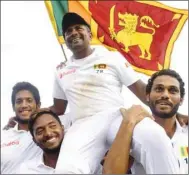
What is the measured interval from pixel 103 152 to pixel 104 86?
65 centimetres

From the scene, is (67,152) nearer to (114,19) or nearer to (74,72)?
(74,72)

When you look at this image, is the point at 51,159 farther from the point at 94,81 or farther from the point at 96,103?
the point at 94,81

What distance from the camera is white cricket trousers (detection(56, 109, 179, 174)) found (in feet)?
8.90

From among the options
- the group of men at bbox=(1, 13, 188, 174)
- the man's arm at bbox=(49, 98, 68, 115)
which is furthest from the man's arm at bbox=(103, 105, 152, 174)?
the man's arm at bbox=(49, 98, 68, 115)

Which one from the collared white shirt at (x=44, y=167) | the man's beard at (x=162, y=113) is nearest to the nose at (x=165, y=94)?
the man's beard at (x=162, y=113)

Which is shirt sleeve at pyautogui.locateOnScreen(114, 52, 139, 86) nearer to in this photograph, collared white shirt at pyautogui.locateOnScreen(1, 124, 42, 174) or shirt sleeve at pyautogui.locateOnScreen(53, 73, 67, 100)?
shirt sleeve at pyautogui.locateOnScreen(53, 73, 67, 100)

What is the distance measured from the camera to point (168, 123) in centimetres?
372

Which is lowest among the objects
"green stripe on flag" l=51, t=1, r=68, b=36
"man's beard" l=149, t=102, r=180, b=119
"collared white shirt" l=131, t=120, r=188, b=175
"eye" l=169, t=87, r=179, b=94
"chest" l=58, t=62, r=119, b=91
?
"collared white shirt" l=131, t=120, r=188, b=175

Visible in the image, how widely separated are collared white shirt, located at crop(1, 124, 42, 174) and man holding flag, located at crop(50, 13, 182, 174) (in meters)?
0.51

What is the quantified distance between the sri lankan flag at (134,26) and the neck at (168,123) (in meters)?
2.87

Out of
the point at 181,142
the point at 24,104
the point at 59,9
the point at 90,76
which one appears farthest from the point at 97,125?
the point at 59,9

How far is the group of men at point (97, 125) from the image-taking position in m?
2.91

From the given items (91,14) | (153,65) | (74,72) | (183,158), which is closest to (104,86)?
(74,72)

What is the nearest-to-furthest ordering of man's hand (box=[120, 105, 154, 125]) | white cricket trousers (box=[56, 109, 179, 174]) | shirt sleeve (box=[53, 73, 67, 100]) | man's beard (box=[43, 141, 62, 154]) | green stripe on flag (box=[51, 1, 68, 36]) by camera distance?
white cricket trousers (box=[56, 109, 179, 174]), man's hand (box=[120, 105, 154, 125]), man's beard (box=[43, 141, 62, 154]), shirt sleeve (box=[53, 73, 67, 100]), green stripe on flag (box=[51, 1, 68, 36])
